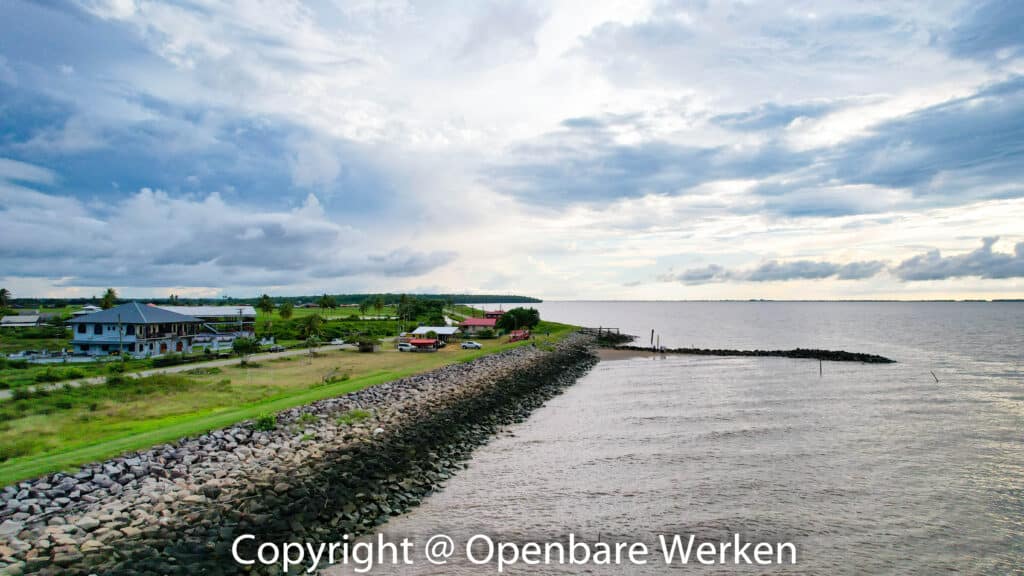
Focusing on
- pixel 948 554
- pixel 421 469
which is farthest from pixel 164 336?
pixel 948 554

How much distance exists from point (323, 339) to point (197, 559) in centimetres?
7576

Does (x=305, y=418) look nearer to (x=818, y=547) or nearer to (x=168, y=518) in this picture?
(x=168, y=518)

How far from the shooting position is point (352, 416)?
2280 centimetres

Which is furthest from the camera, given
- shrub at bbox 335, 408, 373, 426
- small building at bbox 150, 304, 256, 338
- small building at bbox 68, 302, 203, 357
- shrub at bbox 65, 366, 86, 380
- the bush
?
small building at bbox 150, 304, 256, 338

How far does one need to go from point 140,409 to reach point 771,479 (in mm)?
30145

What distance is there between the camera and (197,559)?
440 inches

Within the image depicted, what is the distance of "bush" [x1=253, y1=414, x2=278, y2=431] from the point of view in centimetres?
1948

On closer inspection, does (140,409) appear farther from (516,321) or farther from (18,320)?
(18,320)

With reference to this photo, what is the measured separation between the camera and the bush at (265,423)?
19.5 m

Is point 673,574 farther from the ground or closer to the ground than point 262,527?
closer to the ground

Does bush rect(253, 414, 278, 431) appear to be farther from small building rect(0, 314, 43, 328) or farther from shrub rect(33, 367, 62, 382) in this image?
small building rect(0, 314, 43, 328)

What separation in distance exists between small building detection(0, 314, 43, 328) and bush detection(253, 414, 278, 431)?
333 ft

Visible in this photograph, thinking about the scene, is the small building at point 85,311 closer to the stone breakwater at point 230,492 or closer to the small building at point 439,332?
the small building at point 439,332

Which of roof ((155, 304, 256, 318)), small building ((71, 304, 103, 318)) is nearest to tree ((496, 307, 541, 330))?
roof ((155, 304, 256, 318))
